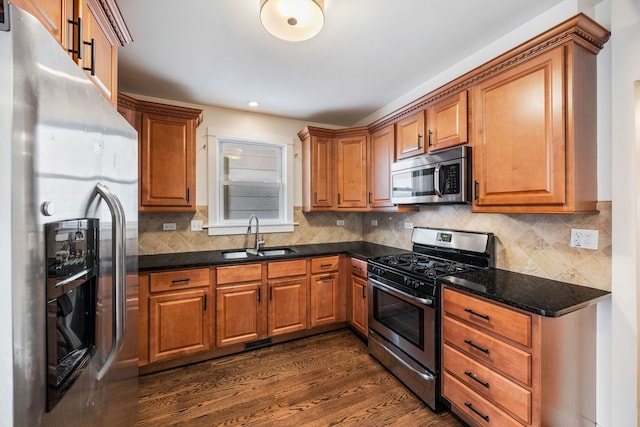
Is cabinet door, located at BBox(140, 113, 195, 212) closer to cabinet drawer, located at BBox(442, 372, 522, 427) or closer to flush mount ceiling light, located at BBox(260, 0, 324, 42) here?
flush mount ceiling light, located at BBox(260, 0, 324, 42)

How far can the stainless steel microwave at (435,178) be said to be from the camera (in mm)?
2008

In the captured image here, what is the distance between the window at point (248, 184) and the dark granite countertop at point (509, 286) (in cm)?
58

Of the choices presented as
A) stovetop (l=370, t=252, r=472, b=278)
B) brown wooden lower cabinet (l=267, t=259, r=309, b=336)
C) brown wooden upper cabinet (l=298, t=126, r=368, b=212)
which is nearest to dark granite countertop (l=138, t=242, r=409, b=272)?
brown wooden lower cabinet (l=267, t=259, r=309, b=336)

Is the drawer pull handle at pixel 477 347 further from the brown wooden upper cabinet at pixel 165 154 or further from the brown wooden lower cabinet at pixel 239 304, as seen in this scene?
the brown wooden upper cabinet at pixel 165 154

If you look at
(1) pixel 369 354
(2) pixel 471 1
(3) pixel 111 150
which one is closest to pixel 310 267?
(1) pixel 369 354

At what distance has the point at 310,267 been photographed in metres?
2.91

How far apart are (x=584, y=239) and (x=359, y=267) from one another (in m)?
1.74

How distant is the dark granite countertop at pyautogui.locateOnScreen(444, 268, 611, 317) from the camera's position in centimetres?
139

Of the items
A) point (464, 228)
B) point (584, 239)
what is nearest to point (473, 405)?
point (584, 239)

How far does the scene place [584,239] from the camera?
165 cm

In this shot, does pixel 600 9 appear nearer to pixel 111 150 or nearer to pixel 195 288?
pixel 111 150

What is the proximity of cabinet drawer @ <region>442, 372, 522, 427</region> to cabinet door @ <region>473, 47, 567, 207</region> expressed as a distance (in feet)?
3.85

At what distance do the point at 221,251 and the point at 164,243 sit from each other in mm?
567

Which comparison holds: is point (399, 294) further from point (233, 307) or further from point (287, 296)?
Answer: point (233, 307)
